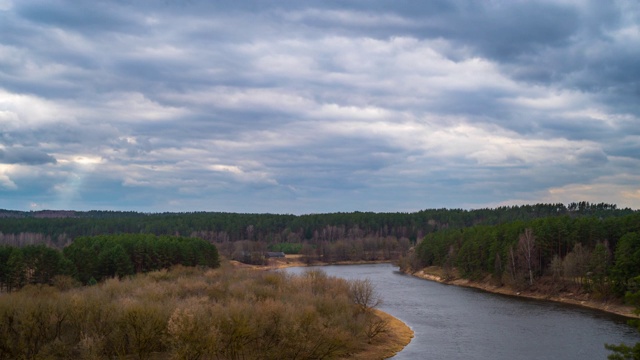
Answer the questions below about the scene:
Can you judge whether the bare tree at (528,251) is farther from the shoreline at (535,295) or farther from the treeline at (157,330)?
the treeline at (157,330)

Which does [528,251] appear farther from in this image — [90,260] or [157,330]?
[157,330]

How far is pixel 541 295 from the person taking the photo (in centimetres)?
8206

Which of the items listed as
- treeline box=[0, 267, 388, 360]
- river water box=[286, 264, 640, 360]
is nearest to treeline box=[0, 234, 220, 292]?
treeline box=[0, 267, 388, 360]

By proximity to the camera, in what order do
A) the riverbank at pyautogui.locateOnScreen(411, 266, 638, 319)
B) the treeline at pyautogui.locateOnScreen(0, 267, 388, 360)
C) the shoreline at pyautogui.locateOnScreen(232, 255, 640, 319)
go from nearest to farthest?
the treeline at pyautogui.locateOnScreen(0, 267, 388, 360) → the shoreline at pyautogui.locateOnScreen(232, 255, 640, 319) → the riverbank at pyautogui.locateOnScreen(411, 266, 638, 319)

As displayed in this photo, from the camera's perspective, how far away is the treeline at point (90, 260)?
69688 millimetres

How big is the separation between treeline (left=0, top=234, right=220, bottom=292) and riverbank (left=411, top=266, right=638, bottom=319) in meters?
48.5

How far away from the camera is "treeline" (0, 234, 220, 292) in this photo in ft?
229

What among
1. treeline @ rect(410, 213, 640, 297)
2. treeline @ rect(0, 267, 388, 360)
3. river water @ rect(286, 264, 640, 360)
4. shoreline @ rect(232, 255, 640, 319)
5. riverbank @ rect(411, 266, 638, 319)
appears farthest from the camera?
treeline @ rect(410, 213, 640, 297)

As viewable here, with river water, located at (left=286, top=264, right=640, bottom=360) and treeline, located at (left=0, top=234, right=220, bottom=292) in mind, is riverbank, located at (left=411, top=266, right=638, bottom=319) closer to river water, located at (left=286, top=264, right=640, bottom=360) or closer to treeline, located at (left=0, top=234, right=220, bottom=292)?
river water, located at (left=286, top=264, right=640, bottom=360)

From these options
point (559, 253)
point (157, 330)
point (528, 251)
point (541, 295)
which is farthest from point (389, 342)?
point (559, 253)

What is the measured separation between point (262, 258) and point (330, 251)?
2919cm

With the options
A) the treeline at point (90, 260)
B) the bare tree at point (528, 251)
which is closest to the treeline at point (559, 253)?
the bare tree at point (528, 251)

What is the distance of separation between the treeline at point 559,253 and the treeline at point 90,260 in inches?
2059

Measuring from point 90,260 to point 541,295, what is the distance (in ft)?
221
